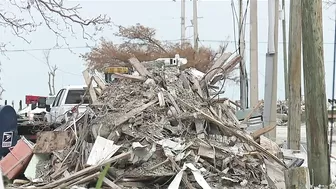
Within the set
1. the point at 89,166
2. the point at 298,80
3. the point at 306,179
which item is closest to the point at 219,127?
the point at 298,80

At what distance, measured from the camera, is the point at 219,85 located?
1086 cm

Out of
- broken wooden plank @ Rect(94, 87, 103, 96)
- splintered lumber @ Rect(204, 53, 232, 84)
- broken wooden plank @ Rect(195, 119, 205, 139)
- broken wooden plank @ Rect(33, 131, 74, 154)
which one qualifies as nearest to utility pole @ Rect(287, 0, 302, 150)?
splintered lumber @ Rect(204, 53, 232, 84)

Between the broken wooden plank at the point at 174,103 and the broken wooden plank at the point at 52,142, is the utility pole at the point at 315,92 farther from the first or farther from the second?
the broken wooden plank at the point at 52,142

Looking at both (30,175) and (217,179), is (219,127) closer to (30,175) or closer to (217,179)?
(217,179)

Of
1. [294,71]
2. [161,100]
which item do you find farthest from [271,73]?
[161,100]

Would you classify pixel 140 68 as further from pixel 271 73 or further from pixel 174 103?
pixel 271 73

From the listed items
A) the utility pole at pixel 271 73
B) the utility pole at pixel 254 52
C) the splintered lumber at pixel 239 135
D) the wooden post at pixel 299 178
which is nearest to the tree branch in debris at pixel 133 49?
the utility pole at pixel 254 52

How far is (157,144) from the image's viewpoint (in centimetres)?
856

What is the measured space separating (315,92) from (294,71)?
3196 mm

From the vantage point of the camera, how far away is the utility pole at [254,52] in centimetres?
A: 1625

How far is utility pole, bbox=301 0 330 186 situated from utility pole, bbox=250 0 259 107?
30.6 feet

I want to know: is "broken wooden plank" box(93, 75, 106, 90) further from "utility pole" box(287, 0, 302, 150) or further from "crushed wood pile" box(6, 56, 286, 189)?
"utility pole" box(287, 0, 302, 150)

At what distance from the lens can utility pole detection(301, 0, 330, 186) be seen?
6.37 metres

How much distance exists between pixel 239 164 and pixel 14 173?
3.88 metres
